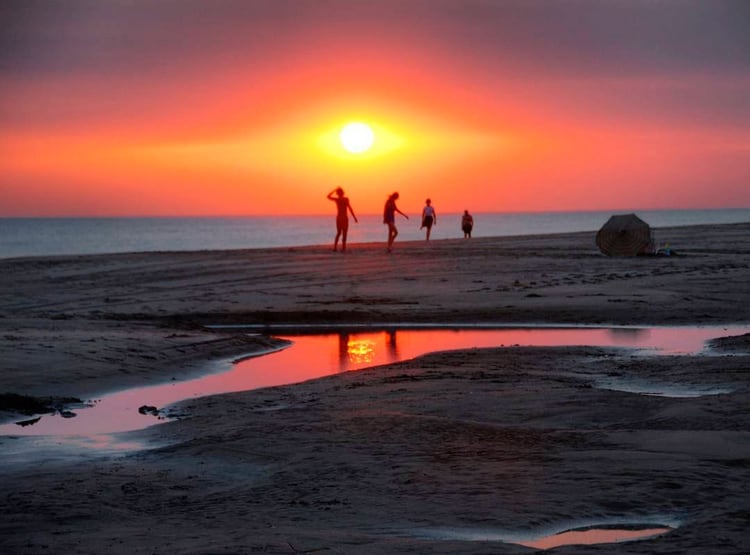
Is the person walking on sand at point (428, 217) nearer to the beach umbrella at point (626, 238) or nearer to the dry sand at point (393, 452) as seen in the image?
the beach umbrella at point (626, 238)

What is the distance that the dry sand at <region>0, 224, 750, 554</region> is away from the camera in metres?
7.47

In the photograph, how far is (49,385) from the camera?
551 inches

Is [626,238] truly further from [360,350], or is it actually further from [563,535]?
[563,535]

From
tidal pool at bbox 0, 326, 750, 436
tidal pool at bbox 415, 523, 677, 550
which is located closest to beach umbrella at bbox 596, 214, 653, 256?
tidal pool at bbox 0, 326, 750, 436

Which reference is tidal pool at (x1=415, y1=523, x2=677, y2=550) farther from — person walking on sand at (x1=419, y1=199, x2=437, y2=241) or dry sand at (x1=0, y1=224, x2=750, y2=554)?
person walking on sand at (x1=419, y1=199, x2=437, y2=241)

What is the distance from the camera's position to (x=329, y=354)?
17.9 metres

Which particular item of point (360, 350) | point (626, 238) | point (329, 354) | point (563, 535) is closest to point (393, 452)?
point (563, 535)

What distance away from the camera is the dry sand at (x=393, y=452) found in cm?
747

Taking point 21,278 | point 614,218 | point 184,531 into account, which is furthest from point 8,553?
point 614,218

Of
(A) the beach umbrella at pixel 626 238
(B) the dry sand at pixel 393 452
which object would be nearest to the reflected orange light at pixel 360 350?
(B) the dry sand at pixel 393 452

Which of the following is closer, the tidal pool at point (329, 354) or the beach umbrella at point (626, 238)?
the tidal pool at point (329, 354)

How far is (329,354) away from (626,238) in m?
17.1

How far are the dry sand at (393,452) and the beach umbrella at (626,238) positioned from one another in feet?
36.7

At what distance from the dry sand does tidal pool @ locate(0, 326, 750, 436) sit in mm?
527
